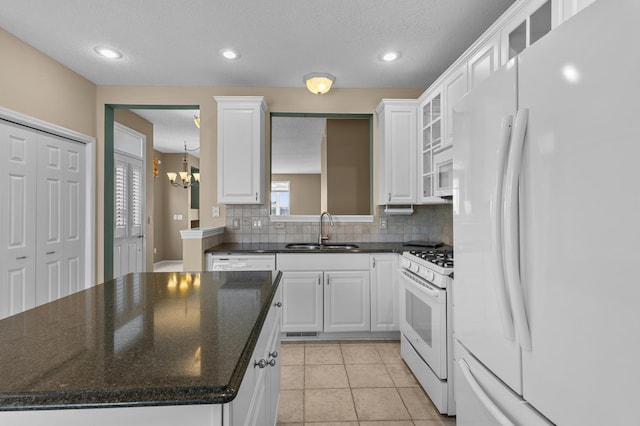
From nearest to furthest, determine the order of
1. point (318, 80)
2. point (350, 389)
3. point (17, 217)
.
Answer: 1. point (350, 389)
2. point (17, 217)
3. point (318, 80)

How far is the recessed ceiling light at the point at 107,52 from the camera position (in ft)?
9.43

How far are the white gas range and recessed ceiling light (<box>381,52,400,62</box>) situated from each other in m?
1.75

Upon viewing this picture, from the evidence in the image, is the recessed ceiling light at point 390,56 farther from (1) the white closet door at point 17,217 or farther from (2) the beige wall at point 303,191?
(2) the beige wall at point 303,191

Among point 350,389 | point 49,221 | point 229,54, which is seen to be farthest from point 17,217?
point 350,389

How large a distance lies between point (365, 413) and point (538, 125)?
1919 millimetres

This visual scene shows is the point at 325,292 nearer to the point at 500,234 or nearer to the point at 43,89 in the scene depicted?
the point at 500,234

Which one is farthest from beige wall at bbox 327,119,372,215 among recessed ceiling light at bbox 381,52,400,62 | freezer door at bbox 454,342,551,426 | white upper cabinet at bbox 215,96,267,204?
freezer door at bbox 454,342,551,426

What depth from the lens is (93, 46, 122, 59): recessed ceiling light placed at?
288 centimetres

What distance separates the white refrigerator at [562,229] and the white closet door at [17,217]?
11.1 ft

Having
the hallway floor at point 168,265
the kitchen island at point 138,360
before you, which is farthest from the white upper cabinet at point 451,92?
the hallway floor at point 168,265

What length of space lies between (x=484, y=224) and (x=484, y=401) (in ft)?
1.86

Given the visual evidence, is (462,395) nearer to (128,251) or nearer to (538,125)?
(538,125)

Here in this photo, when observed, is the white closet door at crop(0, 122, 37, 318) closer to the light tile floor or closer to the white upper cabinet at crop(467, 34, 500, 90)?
the light tile floor

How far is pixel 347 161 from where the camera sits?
4586mm
